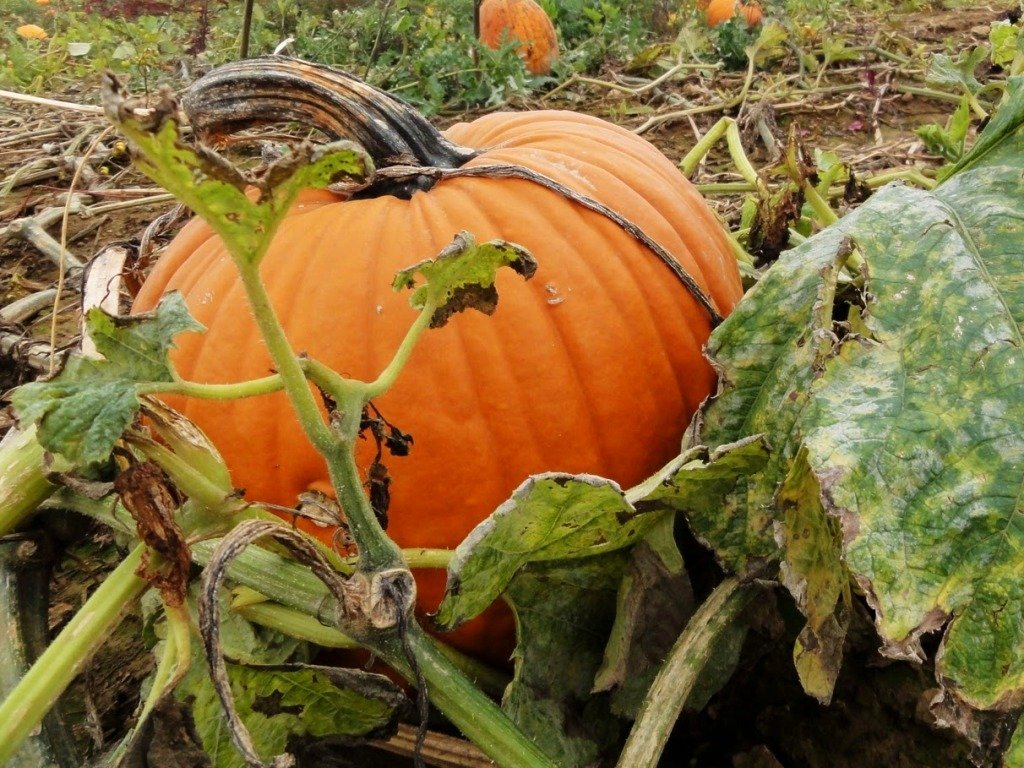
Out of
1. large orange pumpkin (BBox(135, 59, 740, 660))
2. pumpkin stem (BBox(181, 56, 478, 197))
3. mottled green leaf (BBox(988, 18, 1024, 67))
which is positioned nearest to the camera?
large orange pumpkin (BBox(135, 59, 740, 660))

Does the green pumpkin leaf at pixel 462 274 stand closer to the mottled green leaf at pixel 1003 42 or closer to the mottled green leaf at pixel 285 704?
the mottled green leaf at pixel 285 704

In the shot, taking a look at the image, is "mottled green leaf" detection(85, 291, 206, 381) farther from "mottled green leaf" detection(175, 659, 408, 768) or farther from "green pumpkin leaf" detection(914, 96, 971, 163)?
"green pumpkin leaf" detection(914, 96, 971, 163)

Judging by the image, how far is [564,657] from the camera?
984 millimetres

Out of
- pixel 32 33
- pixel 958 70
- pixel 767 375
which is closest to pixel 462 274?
pixel 767 375

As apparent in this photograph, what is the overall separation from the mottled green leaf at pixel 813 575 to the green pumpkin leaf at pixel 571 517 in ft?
0.20

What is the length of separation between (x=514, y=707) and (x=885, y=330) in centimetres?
51

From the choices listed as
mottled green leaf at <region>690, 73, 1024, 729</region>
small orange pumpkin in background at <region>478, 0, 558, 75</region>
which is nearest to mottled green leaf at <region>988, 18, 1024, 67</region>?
mottled green leaf at <region>690, 73, 1024, 729</region>

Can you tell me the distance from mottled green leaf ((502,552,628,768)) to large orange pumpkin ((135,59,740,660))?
11cm

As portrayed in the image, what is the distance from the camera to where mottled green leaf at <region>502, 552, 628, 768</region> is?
0.93 meters

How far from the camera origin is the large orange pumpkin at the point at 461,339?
103cm

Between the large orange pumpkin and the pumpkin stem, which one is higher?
the pumpkin stem

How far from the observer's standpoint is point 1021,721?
742 millimetres

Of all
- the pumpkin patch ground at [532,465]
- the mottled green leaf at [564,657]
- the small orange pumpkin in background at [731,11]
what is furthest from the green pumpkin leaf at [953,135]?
the small orange pumpkin in background at [731,11]

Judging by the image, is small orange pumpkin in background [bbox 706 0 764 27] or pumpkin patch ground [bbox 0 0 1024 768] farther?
small orange pumpkin in background [bbox 706 0 764 27]
